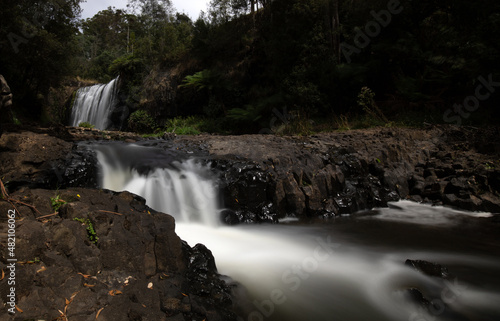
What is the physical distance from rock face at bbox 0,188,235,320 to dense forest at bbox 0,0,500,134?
785 centimetres

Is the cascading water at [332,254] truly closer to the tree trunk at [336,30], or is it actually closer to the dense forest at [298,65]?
the dense forest at [298,65]

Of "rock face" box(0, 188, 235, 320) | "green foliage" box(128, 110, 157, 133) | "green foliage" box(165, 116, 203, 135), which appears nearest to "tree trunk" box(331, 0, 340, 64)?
"green foliage" box(165, 116, 203, 135)

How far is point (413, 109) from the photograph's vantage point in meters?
10.6

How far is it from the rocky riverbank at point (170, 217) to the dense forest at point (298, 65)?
7.93 feet

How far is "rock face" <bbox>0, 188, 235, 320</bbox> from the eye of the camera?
1.86 metres

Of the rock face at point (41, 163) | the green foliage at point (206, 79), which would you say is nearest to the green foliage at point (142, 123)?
the green foliage at point (206, 79)

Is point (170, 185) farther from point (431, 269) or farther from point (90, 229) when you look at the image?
point (431, 269)

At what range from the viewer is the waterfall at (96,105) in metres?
18.5

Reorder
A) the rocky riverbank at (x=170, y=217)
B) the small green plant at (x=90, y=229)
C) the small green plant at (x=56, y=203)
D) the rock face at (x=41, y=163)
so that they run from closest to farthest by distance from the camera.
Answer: the rocky riverbank at (x=170, y=217), the small green plant at (x=90, y=229), the small green plant at (x=56, y=203), the rock face at (x=41, y=163)

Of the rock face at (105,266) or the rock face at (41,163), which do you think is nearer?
the rock face at (105,266)

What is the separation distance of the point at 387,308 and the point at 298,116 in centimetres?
901

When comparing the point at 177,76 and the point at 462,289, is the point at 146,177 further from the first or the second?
the point at 177,76

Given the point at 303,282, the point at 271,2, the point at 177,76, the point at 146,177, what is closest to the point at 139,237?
the point at 303,282

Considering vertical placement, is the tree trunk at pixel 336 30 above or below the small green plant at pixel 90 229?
above
